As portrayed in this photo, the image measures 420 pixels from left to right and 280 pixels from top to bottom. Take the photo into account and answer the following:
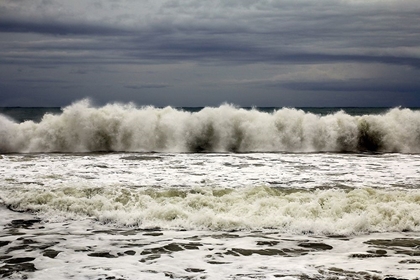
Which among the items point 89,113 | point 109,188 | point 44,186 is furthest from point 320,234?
point 89,113

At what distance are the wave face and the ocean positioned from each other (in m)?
3.09

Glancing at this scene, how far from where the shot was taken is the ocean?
6.81 metres

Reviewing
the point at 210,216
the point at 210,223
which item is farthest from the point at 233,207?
the point at 210,223

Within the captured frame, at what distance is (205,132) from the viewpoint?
920 inches

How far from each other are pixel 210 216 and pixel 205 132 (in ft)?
46.7

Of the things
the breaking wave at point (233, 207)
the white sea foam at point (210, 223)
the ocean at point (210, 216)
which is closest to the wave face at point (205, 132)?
the ocean at point (210, 216)

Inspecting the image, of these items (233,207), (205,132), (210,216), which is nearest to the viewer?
(210,216)

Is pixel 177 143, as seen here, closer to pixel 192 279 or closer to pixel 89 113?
pixel 89 113

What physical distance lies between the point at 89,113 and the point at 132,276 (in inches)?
721

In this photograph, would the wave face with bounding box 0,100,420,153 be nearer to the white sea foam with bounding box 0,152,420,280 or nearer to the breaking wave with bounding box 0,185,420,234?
the white sea foam with bounding box 0,152,420,280

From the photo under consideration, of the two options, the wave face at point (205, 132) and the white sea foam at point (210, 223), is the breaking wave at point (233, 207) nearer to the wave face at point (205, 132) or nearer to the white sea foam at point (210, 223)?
the white sea foam at point (210, 223)

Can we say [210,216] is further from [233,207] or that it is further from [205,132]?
[205,132]

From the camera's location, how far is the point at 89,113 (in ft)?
78.1

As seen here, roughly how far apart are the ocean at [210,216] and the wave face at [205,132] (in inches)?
Result: 122
